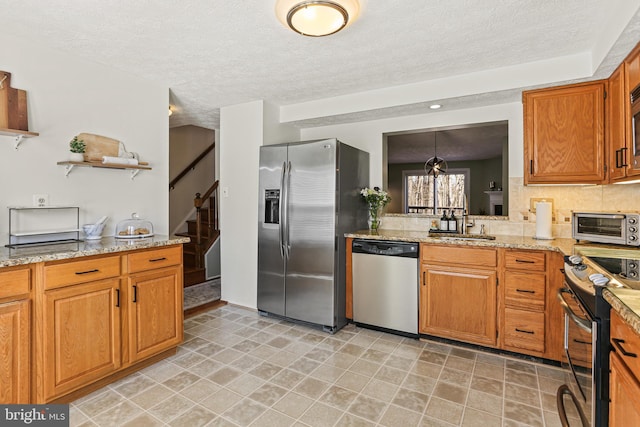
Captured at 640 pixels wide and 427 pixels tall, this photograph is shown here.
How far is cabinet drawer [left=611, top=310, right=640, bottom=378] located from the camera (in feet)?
3.26

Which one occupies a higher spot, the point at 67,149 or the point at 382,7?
the point at 382,7

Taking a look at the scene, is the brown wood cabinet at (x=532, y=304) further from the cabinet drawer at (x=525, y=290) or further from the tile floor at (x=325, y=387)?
the tile floor at (x=325, y=387)

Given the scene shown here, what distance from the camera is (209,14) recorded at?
192cm

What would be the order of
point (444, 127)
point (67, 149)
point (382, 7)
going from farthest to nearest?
point (444, 127) → point (67, 149) → point (382, 7)

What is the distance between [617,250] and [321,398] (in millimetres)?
2147

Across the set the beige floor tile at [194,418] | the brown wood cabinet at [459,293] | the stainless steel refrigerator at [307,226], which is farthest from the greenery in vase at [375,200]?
the beige floor tile at [194,418]

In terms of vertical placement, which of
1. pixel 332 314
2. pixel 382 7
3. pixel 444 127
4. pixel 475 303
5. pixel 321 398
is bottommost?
pixel 321 398

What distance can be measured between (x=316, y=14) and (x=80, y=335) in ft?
7.64

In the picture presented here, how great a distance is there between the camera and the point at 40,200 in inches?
90.7

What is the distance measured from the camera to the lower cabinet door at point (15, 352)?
1684 mm

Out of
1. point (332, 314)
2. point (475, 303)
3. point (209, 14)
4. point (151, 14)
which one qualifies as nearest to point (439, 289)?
point (475, 303)

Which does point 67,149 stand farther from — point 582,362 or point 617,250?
point 617,250

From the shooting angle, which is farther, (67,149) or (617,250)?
(67,149)

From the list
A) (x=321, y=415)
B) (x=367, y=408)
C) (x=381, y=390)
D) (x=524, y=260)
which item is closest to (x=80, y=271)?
(x=321, y=415)
